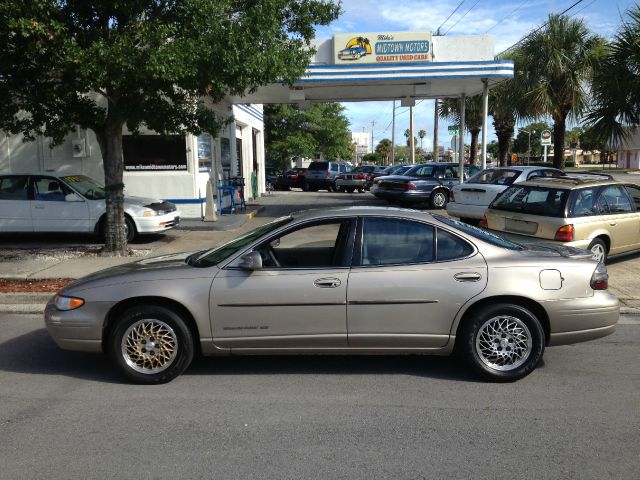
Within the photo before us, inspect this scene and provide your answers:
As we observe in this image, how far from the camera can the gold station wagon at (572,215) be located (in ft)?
28.4

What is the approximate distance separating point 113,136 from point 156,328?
21.4ft

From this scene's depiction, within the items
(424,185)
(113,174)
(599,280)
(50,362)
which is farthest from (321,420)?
(424,185)

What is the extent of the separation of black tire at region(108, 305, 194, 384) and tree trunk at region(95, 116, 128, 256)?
20.1 ft

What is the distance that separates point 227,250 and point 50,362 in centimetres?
213

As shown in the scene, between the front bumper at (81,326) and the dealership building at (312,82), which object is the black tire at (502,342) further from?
the dealership building at (312,82)

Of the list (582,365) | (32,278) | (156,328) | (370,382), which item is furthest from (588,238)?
(32,278)

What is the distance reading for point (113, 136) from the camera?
34.2 ft

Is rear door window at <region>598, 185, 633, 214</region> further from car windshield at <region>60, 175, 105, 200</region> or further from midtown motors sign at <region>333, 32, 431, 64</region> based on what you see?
car windshield at <region>60, 175, 105, 200</region>

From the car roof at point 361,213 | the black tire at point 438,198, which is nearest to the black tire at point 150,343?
the car roof at point 361,213

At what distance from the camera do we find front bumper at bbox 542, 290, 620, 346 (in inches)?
194

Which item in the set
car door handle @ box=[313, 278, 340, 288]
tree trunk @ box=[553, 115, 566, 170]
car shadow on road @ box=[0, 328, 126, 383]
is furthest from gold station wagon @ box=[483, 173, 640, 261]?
tree trunk @ box=[553, 115, 566, 170]

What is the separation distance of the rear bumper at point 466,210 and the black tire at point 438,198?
5.15m

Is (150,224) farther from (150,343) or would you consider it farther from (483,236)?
(483,236)

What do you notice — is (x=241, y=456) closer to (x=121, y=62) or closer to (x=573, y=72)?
(x=121, y=62)
